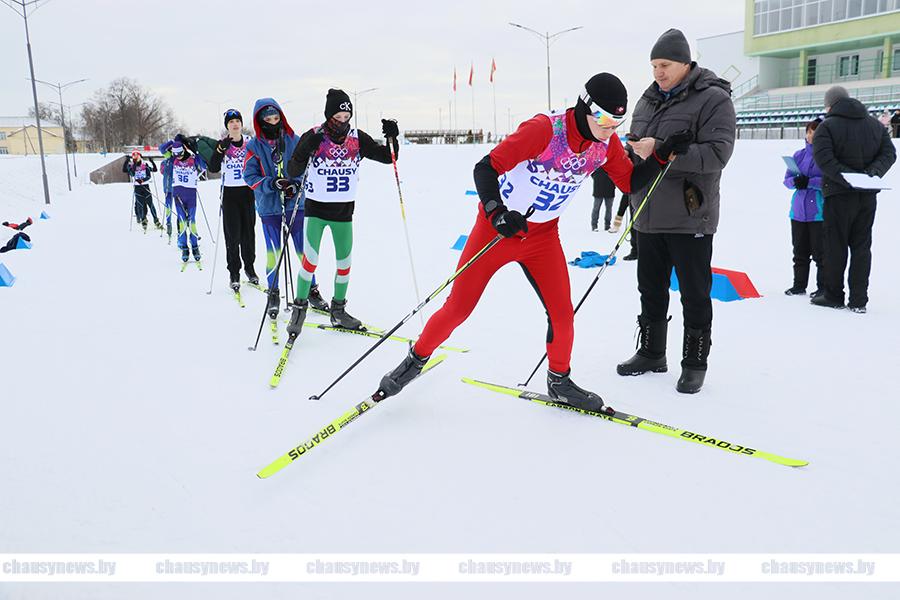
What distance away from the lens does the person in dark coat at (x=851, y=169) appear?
5.55 meters

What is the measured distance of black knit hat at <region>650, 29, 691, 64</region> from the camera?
3748 mm

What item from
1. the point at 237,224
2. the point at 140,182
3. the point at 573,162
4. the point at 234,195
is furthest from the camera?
the point at 140,182

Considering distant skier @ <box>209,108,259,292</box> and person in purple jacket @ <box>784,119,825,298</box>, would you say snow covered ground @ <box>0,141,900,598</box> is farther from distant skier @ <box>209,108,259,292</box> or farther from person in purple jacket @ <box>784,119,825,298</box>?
distant skier @ <box>209,108,259,292</box>

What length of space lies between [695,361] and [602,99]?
1.83 m

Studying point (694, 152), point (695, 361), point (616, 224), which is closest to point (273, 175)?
point (694, 152)

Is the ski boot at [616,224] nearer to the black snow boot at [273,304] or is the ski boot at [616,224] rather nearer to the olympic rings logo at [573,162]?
the black snow boot at [273,304]

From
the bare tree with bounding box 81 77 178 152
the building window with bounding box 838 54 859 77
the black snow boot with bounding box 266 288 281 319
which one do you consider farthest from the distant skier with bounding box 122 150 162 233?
the bare tree with bounding box 81 77 178 152

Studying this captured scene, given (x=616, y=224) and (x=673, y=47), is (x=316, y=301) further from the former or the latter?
(x=616, y=224)

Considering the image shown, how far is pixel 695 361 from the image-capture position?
13.1 ft

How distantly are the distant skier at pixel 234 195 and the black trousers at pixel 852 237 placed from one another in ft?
20.2

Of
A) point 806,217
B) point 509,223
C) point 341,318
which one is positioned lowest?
point 341,318

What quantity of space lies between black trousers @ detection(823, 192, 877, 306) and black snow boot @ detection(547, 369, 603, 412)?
134 inches

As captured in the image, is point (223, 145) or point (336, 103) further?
point (223, 145)

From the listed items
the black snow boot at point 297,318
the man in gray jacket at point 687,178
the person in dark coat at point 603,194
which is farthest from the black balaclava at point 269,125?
the person in dark coat at point 603,194
